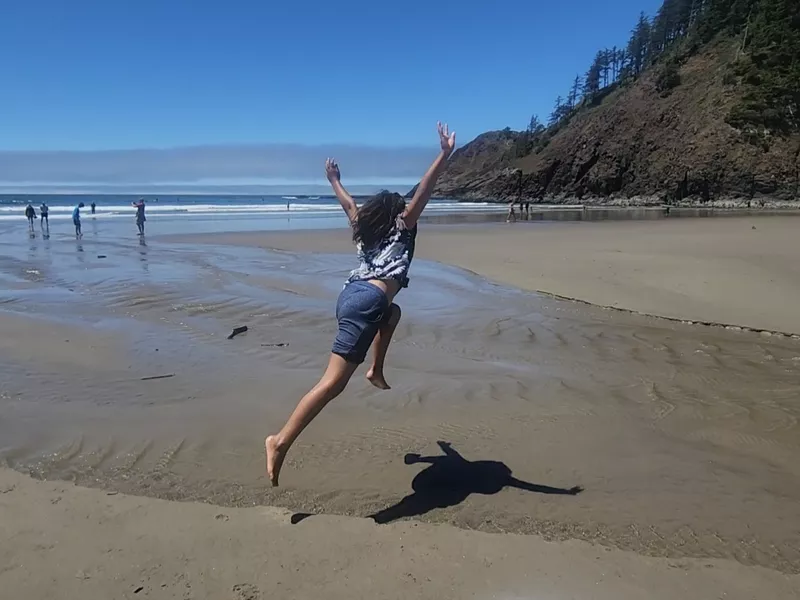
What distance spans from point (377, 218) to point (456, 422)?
1945 mm

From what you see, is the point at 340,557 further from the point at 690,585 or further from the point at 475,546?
the point at 690,585

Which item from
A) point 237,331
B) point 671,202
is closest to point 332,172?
point 237,331

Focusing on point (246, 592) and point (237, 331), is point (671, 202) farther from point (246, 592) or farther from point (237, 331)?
point (246, 592)

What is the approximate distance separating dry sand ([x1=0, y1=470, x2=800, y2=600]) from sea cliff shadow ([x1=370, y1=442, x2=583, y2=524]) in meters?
0.21

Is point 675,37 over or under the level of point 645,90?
over

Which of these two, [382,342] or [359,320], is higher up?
[359,320]

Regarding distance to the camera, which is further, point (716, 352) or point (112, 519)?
point (716, 352)

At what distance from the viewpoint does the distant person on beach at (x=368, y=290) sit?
10.7 feet

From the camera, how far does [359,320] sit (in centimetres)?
328

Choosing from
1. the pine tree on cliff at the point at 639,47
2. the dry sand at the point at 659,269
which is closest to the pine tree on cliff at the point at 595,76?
the pine tree on cliff at the point at 639,47

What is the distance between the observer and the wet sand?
10.8 ft

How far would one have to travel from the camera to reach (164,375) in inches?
228

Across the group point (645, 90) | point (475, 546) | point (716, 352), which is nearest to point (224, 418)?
point (475, 546)

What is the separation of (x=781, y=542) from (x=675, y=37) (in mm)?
130840
